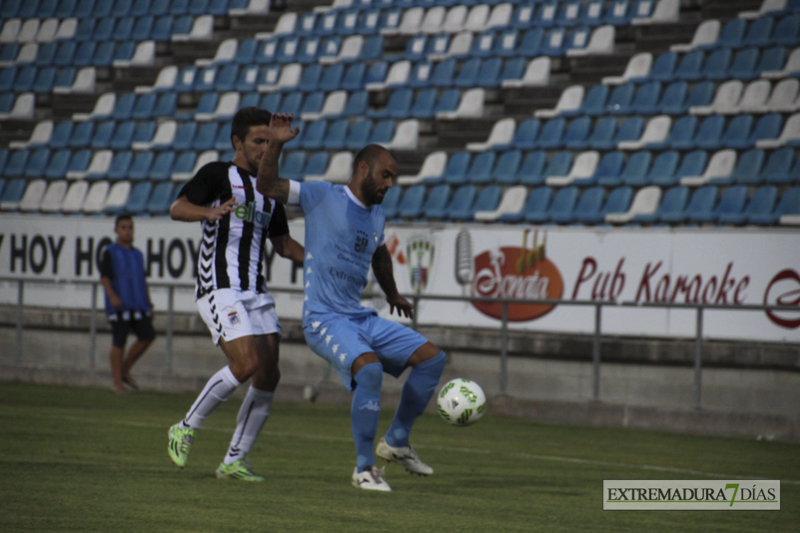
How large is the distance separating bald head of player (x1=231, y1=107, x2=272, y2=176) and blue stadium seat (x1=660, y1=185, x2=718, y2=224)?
29.9ft

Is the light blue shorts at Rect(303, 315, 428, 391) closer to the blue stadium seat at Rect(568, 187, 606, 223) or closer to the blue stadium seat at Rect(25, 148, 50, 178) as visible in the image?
the blue stadium seat at Rect(568, 187, 606, 223)

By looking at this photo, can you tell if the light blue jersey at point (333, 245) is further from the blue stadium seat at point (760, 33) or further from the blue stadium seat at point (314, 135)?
the blue stadium seat at point (314, 135)

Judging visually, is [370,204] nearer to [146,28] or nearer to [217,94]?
[217,94]

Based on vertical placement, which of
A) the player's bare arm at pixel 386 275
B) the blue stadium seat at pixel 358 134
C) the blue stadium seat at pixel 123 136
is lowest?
the player's bare arm at pixel 386 275

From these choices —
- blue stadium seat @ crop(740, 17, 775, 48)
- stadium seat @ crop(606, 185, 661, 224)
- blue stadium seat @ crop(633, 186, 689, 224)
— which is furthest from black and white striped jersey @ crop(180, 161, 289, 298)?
blue stadium seat @ crop(740, 17, 775, 48)

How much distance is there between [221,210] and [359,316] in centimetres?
104

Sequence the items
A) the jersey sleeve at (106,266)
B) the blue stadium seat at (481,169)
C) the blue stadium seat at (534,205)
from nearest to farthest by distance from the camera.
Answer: the jersey sleeve at (106,266) < the blue stadium seat at (534,205) < the blue stadium seat at (481,169)

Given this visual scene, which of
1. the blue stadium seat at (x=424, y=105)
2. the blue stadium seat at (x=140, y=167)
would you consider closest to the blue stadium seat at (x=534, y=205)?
the blue stadium seat at (x=424, y=105)

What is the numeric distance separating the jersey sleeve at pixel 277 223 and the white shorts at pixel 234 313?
1.40 feet

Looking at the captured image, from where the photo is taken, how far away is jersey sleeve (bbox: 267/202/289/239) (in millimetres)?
7000

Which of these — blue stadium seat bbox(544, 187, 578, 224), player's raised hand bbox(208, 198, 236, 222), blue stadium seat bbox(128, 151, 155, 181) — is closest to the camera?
player's raised hand bbox(208, 198, 236, 222)

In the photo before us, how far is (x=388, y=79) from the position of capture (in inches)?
818

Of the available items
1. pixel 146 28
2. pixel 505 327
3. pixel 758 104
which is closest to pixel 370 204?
pixel 505 327

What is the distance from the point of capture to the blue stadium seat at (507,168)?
17.3 metres
